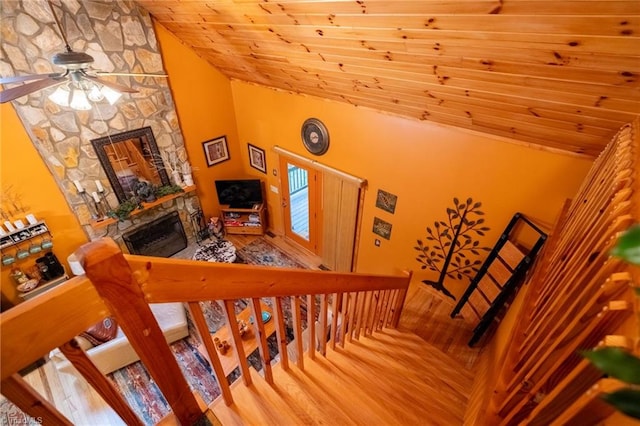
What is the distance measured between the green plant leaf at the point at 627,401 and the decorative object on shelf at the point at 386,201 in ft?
10.9

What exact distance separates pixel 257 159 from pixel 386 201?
271cm

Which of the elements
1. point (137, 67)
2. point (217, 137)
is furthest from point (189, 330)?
point (137, 67)

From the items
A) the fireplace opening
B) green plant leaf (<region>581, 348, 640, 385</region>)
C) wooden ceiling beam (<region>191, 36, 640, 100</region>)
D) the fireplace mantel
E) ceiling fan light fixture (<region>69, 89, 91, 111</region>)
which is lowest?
the fireplace opening

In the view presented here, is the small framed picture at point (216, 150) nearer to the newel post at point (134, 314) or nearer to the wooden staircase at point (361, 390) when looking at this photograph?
the wooden staircase at point (361, 390)

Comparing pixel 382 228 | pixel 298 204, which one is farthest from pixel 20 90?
pixel 298 204

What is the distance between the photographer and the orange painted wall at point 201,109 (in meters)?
4.15

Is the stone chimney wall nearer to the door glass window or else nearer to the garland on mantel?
the garland on mantel

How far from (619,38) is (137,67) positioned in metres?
4.71

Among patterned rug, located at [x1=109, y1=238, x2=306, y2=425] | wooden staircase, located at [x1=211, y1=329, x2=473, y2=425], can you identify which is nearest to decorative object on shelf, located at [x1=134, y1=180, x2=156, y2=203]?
patterned rug, located at [x1=109, y1=238, x2=306, y2=425]

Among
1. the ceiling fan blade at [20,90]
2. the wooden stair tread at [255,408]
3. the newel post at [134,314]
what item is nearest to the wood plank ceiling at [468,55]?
the ceiling fan blade at [20,90]

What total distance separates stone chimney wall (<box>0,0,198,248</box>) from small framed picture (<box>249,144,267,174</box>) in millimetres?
1254

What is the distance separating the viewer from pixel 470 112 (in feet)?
7.83

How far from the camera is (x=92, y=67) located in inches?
131

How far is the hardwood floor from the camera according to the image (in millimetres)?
2941
